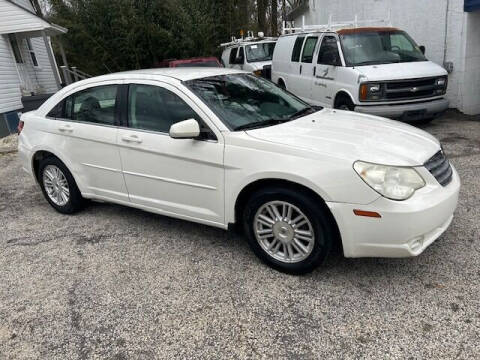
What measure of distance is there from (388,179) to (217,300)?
5.05 ft

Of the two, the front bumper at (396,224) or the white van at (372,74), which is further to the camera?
the white van at (372,74)

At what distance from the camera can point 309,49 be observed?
895 cm

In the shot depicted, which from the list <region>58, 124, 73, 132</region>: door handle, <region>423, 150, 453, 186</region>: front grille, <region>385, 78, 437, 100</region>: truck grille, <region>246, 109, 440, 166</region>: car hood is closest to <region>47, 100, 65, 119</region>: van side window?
<region>58, 124, 73, 132</region>: door handle

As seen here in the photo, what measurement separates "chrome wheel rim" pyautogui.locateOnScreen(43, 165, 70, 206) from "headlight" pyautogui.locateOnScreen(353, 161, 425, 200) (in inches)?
135

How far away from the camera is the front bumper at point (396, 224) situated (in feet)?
9.27

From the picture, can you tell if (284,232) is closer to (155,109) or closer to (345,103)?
(155,109)

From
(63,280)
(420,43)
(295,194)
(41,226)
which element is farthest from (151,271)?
(420,43)

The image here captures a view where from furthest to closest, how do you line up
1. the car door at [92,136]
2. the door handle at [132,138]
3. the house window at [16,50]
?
the house window at [16,50] < the car door at [92,136] < the door handle at [132,138]

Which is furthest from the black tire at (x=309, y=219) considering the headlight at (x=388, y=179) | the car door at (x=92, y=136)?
the car door at (x=92, y=136)

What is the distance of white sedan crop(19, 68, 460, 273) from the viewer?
292 cm

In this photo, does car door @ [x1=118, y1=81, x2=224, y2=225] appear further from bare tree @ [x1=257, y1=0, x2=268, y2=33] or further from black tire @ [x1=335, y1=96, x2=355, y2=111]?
bare tree @ [x1=257, y1=0, x2=268, y2=33]

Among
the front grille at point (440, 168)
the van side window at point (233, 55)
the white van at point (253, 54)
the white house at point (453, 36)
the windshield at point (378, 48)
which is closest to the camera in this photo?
the front grille at point (440, 168)

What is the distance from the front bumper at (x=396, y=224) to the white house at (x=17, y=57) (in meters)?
12.4

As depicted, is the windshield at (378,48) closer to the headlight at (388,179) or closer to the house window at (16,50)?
the headlight at (388,179)
